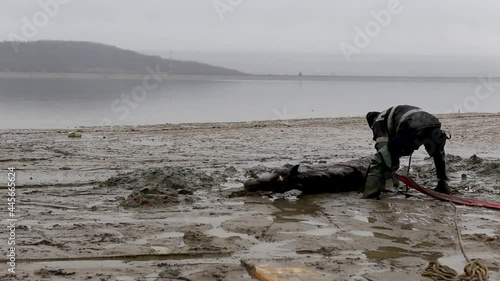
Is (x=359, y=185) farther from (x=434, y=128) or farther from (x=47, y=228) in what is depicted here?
(x=47, y=228)

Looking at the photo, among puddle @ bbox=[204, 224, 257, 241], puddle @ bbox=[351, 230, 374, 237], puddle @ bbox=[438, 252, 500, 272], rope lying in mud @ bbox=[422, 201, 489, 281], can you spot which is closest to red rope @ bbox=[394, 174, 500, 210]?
puddle @ bbox=[351, 230, 374, 237]

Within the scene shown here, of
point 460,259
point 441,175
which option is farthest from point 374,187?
point 460,259

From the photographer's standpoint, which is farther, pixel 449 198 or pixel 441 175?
pixel 441 175

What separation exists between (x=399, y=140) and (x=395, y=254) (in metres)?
2.70

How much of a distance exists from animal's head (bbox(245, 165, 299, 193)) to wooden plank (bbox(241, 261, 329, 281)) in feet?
10.5

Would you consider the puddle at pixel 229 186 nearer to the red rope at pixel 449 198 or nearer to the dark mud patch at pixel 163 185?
the dark mud patch at pixel 163 185

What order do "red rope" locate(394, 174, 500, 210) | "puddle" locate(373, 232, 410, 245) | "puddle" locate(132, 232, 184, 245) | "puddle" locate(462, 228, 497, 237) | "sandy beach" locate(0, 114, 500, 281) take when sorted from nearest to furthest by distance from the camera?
"sandy beach" locate(0, 114, 500, 281) → "puddle" locate(132, 232, 184, 245) → "puddle" locate(373, 232, 410, 245) → "puddle" locate(462, 228, 497, 237) → "red rope" locate(394, 174, 500, 210)

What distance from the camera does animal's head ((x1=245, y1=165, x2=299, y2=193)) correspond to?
8.09 metres

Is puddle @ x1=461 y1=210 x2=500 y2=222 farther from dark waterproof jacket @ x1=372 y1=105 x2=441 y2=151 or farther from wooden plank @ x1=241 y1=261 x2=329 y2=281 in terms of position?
wooden plank @ x1=241 y1=261 x2=329 y2=281

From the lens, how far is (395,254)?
17.9 feet

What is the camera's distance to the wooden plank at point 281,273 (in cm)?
456

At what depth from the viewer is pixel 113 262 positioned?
5066 millimetres

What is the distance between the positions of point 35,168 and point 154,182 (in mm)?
3092

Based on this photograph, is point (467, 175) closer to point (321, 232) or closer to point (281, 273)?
point (321, 232)
